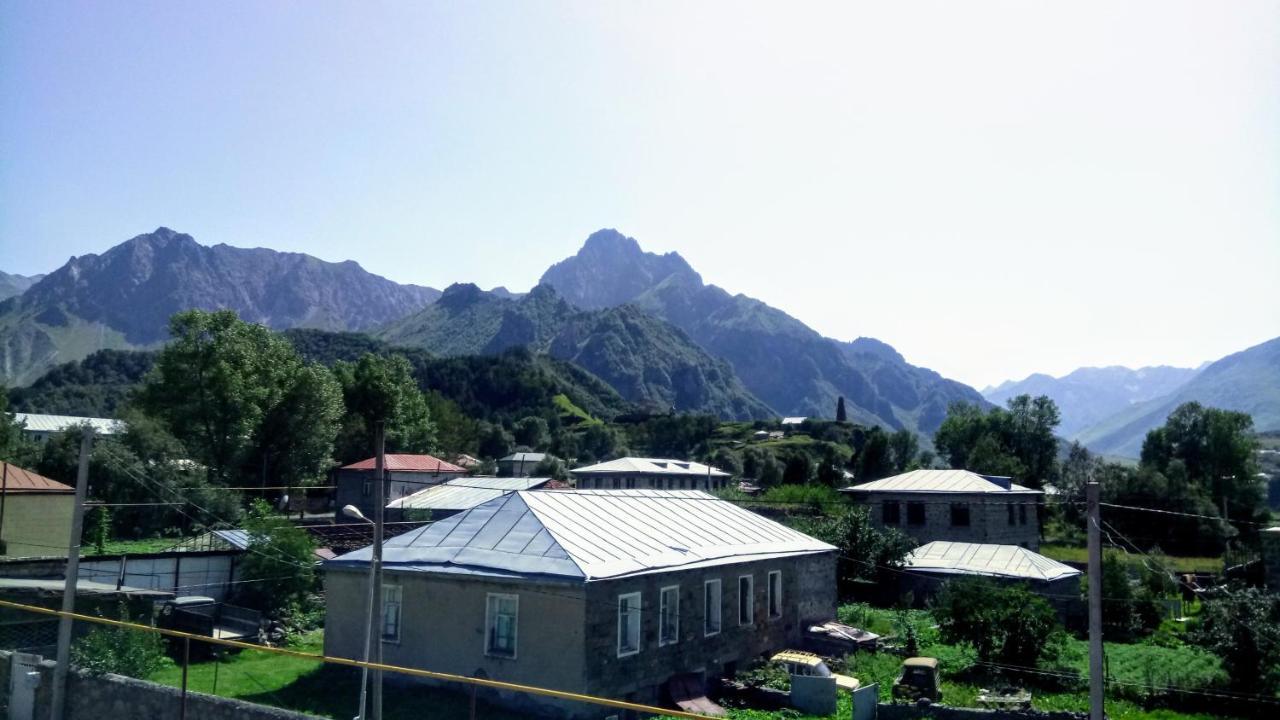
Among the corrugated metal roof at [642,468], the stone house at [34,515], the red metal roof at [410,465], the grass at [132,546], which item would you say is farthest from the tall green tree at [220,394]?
the corrugated metal roof at [642,468]

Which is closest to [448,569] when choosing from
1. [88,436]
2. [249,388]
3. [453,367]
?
[88,436]

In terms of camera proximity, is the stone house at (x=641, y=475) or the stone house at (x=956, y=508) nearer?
the stone house at (x=956, y=508)

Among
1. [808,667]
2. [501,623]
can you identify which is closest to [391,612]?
[501,623]

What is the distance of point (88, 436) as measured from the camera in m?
16.3

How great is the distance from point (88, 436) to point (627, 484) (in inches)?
2358

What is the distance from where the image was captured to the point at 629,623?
19625 mm

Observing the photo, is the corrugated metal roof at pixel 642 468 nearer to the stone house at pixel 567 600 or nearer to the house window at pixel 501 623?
the stone house at pixel 567 600

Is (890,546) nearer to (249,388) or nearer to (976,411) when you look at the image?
(249,388)

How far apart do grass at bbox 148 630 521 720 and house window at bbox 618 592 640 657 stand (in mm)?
2826

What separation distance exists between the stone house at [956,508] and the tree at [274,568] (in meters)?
31.5

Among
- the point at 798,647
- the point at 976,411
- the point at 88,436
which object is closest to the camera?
the point at 88,436

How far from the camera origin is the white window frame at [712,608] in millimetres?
22312

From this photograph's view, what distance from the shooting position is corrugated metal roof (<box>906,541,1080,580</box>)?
35344mm

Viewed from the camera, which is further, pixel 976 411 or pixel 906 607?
pixel 976 411
